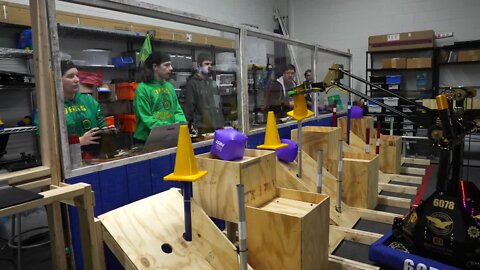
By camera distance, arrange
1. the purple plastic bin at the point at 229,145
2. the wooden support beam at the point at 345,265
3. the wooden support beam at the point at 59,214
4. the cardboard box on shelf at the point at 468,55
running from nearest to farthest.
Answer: the wooden support beam at the point at 59,214 → the purple plastic bin at the point at 229,145 → the wooden support beam at the point at 345,265 → the cardboard box on shelf at the point at 468,55

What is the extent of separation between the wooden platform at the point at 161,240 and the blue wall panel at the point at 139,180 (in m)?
0.15

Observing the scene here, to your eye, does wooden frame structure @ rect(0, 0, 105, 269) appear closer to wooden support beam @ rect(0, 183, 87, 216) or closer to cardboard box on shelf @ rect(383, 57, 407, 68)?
wooden support beam @ rect(0, 183, 87, 216)

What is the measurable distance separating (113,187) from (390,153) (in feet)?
12.5

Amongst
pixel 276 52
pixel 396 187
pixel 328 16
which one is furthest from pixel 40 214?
pixel 328 16

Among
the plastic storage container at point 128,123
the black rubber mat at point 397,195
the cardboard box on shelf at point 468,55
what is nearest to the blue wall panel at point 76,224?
the plastic storage container at point 128,123

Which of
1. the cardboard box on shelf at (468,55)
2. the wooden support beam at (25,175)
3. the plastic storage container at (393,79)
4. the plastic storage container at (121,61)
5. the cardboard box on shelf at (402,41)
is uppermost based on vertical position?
the cardboard box on shelf at (402,41)

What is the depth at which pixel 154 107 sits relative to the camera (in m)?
2.64

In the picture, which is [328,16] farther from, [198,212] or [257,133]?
[198,212]

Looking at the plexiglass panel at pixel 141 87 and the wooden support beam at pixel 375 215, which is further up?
the plexiglass panel at pixel 141 87

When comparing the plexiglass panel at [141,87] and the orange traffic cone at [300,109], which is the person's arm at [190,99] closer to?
the plexiglass panel at [141,87]

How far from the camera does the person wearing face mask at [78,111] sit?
6.25 feet

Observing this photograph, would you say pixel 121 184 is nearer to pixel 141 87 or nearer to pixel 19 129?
pixel 141 87

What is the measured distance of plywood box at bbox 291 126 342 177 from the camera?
3.39 meters

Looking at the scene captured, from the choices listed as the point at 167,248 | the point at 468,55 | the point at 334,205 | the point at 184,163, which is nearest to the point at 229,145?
the point at 184,163
